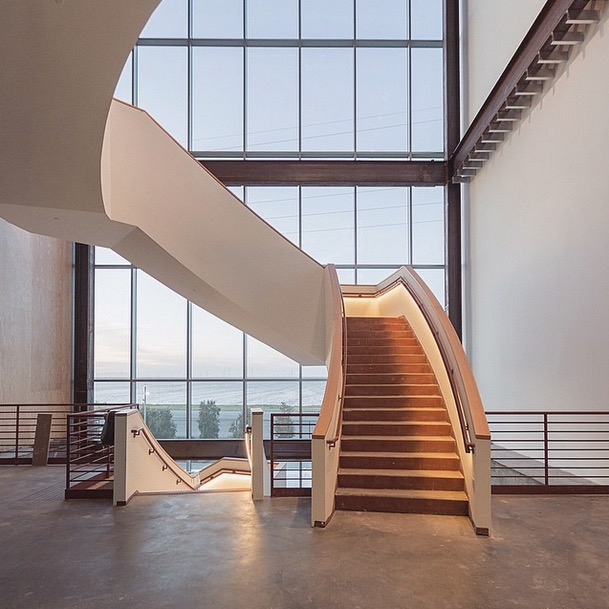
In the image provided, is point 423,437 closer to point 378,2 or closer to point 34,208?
point 34,208

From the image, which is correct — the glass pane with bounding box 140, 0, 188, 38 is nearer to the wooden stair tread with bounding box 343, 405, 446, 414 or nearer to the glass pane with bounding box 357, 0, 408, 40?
the glass pane with bounding box 357, 0, 408, 40

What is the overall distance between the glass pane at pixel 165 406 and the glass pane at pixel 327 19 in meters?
9.74

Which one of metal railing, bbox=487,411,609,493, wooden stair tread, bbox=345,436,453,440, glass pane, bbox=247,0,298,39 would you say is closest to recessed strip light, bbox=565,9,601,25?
metal railing, bbox=487,411,609,493

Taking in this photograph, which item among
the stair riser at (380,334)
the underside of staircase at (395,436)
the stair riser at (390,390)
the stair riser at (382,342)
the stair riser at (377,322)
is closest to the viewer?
the underside of staircase at (395,436)

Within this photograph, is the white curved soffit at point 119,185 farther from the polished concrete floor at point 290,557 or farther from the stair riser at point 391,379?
the polished concrete floor at point 290,557

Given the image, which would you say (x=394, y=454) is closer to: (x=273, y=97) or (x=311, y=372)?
(x=311, y=372)

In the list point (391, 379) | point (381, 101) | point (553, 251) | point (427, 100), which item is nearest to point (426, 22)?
point (427, 100)

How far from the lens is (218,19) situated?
14891 mm

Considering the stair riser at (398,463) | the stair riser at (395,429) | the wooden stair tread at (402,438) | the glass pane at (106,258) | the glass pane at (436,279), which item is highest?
the glass pane at (106,258)

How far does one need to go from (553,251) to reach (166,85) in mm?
10676

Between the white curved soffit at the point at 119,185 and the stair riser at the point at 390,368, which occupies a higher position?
the white curved soffit at the point at 119,185

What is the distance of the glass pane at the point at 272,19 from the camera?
1487cm

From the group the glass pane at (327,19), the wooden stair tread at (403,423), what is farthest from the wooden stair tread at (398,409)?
the glass pane at (327,19)

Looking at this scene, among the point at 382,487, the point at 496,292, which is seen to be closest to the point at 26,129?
the point at 382,487
